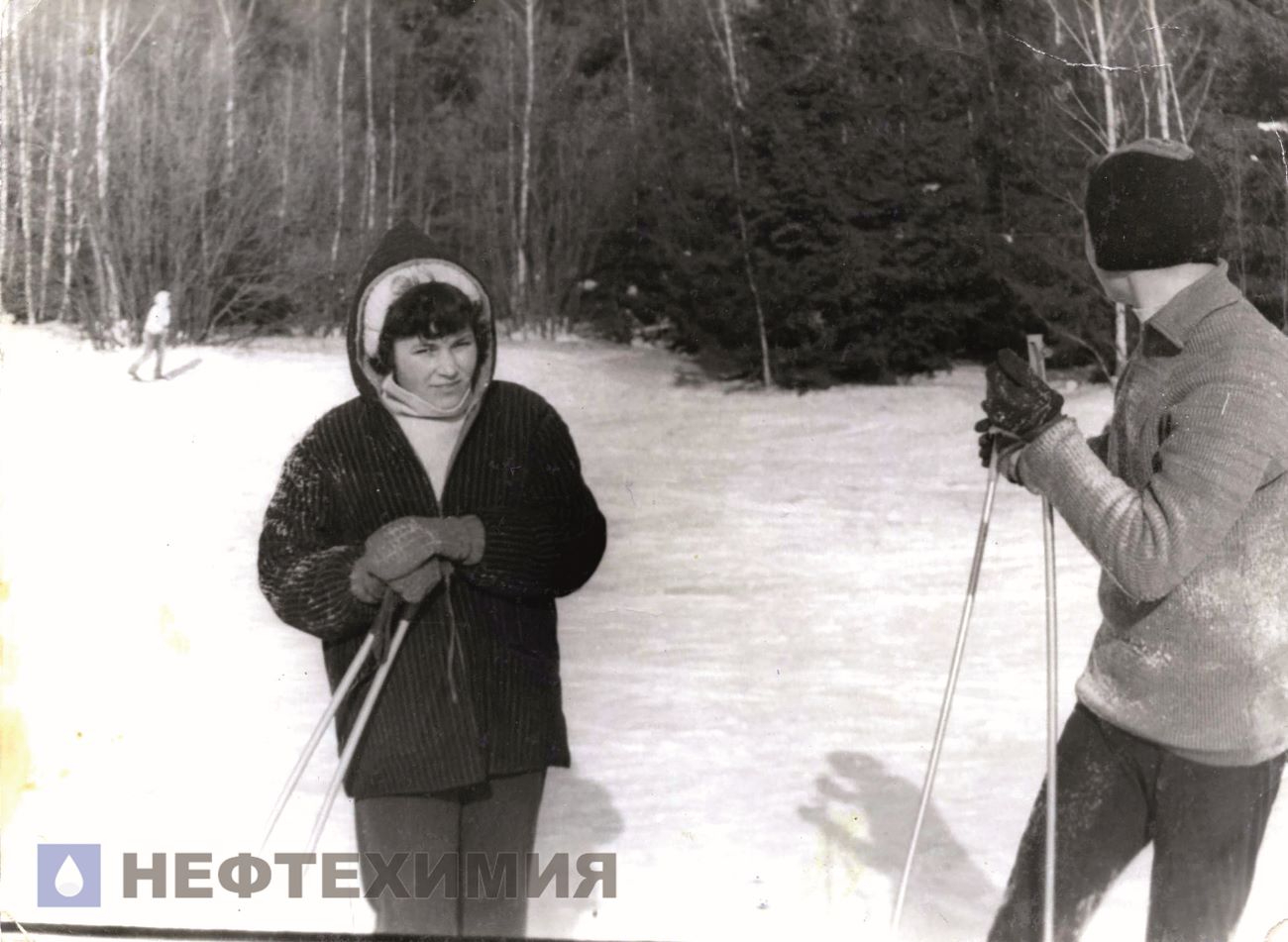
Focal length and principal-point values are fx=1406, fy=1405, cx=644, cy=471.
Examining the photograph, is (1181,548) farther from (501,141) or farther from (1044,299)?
(501,141)

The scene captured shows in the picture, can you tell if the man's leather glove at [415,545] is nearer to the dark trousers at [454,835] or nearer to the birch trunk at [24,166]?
the dark trousers at [454,835]

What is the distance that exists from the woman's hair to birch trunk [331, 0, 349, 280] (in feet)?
1.99

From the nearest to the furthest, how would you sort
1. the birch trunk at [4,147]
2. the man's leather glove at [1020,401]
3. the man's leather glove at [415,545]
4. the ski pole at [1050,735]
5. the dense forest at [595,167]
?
1. the man's leather glove at [1020,401]
2. the ski pole at [1050,735]
3. the man's leather glove at [415,545]
4. the dense forest at [595,167]
5. the birch trunk at [4,147]

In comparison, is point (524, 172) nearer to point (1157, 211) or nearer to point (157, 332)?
point (157, 332)

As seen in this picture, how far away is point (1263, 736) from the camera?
81.4 inches

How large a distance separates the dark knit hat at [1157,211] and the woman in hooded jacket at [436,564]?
3.39 ft

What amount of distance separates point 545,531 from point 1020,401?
3.00 ft

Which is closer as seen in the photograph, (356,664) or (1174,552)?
(1174,552)

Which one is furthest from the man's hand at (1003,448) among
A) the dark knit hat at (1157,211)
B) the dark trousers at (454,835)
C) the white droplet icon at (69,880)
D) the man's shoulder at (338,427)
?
the white droplet icon at (69,880)

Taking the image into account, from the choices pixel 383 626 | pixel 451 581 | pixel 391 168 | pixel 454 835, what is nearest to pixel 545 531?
pixel 451 581

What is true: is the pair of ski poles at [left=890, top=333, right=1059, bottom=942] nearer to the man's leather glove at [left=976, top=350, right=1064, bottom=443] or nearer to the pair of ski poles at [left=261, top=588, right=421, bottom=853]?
the man's leather glove at [left=976, top=350, right=1064, bottom=443]

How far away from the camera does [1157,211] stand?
211cm

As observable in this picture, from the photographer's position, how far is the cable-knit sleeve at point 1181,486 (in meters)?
1.92

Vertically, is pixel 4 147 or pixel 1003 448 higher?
pixel 4 147
